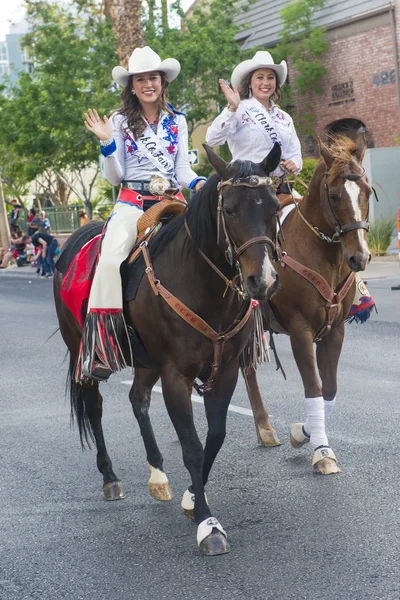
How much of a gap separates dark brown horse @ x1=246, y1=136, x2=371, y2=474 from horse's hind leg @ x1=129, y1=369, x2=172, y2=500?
1.02 metres

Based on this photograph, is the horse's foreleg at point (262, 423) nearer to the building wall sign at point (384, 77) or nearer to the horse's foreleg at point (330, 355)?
the horse's foreleg at point (330, 355)

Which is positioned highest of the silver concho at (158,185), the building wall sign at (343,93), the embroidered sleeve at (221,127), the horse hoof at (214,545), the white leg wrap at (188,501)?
the building wall sign at (343,93)

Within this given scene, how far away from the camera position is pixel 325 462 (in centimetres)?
615

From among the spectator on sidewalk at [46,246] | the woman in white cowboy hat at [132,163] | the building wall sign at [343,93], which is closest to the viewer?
the woman in white cowboy hat at [132,163]

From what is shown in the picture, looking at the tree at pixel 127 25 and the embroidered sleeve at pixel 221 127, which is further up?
the tree at pixel 127 25

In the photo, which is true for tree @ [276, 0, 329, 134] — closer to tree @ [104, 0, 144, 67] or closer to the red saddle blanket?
tree @ [104, 0, 144, 67]

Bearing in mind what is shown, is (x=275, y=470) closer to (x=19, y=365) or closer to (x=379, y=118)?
(x=19, y=365)

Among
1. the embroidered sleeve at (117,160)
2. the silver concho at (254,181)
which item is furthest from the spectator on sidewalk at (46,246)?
the silver concho at (254,181)

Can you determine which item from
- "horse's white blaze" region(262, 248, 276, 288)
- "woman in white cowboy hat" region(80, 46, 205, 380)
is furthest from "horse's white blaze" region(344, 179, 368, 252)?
"horse's white blaze" region(262, 248, 276, 288)

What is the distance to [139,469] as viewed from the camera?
661 centimetres

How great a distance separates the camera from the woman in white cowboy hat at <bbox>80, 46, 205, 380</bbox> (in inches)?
225

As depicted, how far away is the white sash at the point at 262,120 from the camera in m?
6.90

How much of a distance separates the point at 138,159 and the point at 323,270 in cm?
147

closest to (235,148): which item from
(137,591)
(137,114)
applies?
(137,114)
